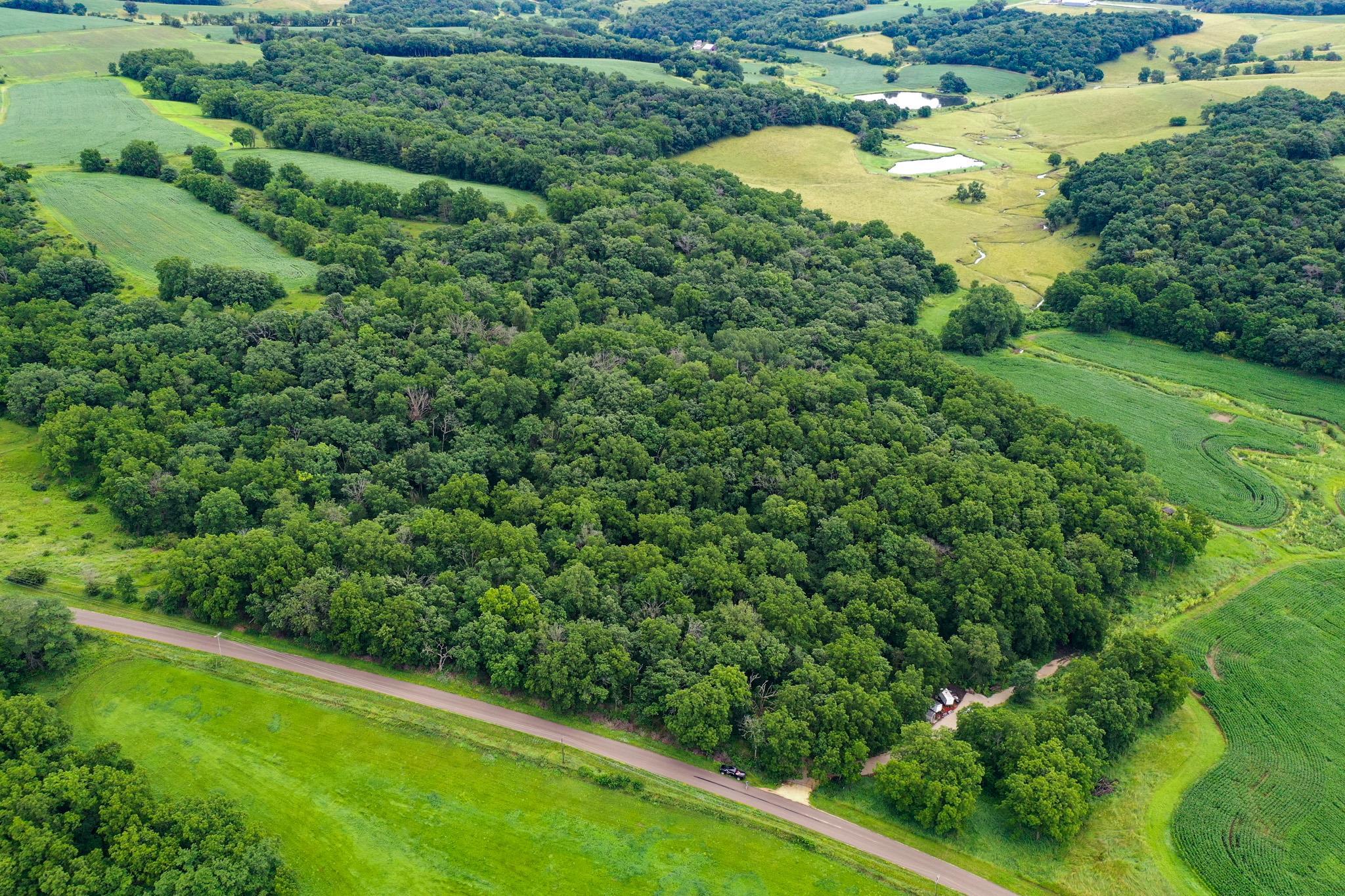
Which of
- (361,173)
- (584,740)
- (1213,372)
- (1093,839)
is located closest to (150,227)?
(361,173)

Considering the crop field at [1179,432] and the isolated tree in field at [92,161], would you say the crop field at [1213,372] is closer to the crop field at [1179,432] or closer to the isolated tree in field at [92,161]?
the crop field at [1179,432]

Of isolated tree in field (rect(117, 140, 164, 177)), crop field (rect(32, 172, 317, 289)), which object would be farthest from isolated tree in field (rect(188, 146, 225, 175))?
crop field (rect(32, 172, 317, 289))

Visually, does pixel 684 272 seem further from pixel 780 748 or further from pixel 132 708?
pixel 132 708

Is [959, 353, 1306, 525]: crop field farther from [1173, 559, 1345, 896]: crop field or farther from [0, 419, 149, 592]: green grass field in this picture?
[0, 419, 149, 592]: green grass field

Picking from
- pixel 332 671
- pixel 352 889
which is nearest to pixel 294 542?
pixel 332 671

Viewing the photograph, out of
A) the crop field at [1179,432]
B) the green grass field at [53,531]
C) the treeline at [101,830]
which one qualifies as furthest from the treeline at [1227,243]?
the green grass field at [53,531]

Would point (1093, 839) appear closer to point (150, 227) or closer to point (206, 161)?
point (150, 227)
